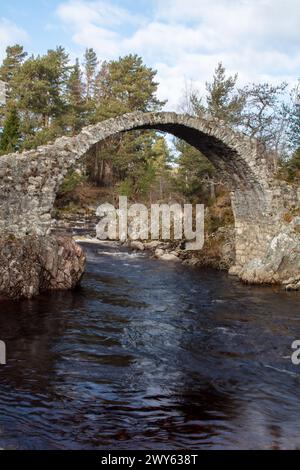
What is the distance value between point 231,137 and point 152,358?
8577 millimetres

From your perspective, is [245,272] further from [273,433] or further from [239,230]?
[273,433]

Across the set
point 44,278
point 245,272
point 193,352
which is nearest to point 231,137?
point 245,272

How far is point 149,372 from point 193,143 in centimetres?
1009

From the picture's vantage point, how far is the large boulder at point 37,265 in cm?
1030

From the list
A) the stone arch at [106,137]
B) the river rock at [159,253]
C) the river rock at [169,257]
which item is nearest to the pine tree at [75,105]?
the river rock at [159,253]

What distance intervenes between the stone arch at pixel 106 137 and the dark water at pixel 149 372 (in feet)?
7.37

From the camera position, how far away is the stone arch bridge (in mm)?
10828

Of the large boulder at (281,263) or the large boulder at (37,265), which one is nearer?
the large boulder at (37,265)

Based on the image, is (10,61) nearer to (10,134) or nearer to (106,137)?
(10,134)

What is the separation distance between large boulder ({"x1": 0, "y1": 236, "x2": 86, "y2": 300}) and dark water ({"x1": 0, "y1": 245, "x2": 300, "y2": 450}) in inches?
16.8

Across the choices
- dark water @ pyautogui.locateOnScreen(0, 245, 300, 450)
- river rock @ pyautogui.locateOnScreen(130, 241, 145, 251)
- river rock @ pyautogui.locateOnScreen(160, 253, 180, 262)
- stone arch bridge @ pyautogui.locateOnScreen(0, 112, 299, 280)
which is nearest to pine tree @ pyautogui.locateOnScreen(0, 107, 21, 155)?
river rock @ pyautogui.locateOnScreen(130, 241, 145, 251)

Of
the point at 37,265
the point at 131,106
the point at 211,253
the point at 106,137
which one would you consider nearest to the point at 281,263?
the point at 211,253

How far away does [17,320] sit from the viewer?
8.96 metres

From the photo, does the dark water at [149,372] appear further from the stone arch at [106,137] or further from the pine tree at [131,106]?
the pine tree at [131,106]
